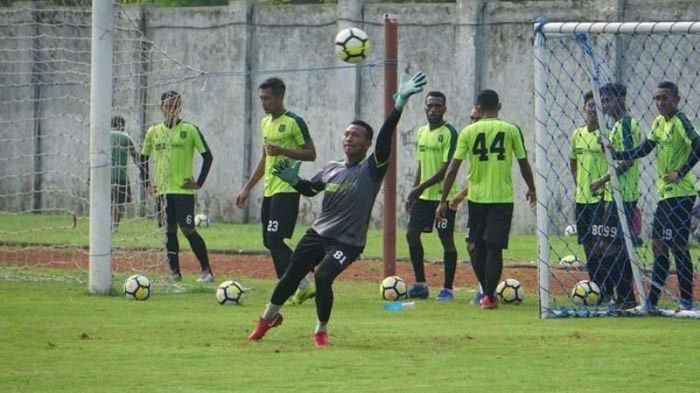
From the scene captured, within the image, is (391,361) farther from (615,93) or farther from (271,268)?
(271,268)

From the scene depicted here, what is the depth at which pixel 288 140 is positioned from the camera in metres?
15.6

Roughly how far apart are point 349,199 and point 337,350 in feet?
4.10

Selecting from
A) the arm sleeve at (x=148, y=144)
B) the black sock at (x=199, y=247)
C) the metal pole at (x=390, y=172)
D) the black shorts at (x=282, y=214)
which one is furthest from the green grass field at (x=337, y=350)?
the arm sleeve at (x=148, y=144)

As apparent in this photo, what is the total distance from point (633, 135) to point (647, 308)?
1791mm

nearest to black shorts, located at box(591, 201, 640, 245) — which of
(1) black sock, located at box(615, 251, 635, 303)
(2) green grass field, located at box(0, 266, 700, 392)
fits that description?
(1) black sock, located at box(615, 251, 635, 303)

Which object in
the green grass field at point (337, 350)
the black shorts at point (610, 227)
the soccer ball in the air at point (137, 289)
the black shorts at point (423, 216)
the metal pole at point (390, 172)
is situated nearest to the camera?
the green grass field at point (337, 350)

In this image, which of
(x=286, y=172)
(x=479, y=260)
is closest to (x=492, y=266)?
(x=479, y=260)

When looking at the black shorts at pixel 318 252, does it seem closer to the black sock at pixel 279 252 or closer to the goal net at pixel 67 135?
the black sock at pixel 279 252

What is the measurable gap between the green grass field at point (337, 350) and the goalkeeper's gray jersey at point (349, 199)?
874 mm

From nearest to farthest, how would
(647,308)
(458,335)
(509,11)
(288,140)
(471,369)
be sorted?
(471,369) < (458,335) < (647,308) < (288,140) < (509,11)

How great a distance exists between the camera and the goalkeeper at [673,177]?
47.5ft

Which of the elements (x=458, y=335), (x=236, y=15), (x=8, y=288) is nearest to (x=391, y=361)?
(x=458, y=335)

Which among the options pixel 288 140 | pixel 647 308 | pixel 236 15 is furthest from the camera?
pixel 236 15

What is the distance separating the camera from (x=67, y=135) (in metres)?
28.0
